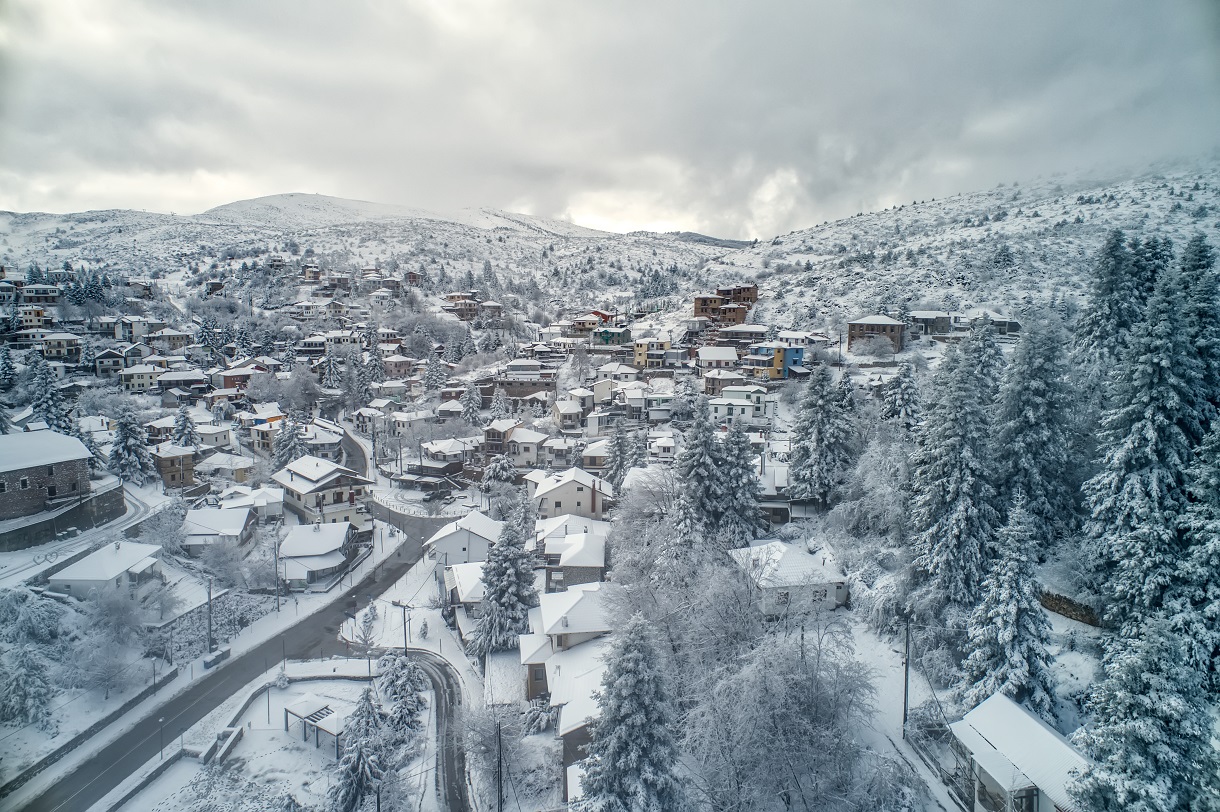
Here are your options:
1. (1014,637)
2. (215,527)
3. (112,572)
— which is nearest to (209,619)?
(112,572)

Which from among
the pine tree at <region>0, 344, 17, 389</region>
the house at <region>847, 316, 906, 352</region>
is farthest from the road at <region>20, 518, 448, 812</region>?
the house at <region>847, 316, 906, 352</region>

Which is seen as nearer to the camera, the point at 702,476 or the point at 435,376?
the point at 702,476

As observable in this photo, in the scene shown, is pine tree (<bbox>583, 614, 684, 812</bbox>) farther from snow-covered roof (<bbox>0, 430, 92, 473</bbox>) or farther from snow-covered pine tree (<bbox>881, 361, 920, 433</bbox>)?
snow-covered roof (<bbox>0, 430, 92, 473</bbox>)

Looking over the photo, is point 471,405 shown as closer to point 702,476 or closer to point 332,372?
point 332,372

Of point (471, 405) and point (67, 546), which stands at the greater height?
point (471, 405)

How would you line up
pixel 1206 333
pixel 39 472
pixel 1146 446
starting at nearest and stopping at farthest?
pixel 1146 446 → pixel 1206 333 → pixel 39 472

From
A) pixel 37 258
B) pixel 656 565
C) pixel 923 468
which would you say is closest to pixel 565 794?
pixel 656 565

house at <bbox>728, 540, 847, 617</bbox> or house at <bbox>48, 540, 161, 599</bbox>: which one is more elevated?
house at <bbox>728, 540, 847, 617</bbox>

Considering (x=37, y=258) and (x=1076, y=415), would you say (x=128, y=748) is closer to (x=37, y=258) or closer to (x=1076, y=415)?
(x=1076, y=415)
